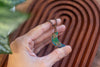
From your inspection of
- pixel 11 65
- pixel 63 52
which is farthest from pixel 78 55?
pixel 11 65

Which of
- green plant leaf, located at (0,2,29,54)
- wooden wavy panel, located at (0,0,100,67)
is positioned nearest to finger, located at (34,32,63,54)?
wooden wavy panel, located at (0,0,100,67)

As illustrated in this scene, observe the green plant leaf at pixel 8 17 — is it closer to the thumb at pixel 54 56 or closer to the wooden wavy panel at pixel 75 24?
the thumb at pixel 54 56

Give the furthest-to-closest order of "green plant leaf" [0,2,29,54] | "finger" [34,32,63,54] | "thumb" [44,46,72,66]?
"finger" [34,32,63,54]
"thumb" [44,46,72,66]
"green plant leaf" [0,2,29,54]

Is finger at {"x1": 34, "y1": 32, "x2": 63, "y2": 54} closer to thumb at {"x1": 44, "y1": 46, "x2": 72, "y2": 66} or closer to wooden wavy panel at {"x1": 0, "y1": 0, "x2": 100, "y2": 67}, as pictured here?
wooden wavy panel at {"x1": 0, "y1": 0, "x2": 100, "y2": 67}

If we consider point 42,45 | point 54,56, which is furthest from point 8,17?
point 42,45

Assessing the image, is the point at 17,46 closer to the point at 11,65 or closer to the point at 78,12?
the point at 11,65

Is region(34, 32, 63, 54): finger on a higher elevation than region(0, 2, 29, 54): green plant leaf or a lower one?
lower

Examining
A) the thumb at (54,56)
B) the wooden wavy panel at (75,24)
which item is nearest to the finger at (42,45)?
the wooden wavy panel at (75,24)

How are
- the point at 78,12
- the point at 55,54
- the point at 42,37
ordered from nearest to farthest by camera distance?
the point at 55,54, the point at 42,37, the point at 78,12
